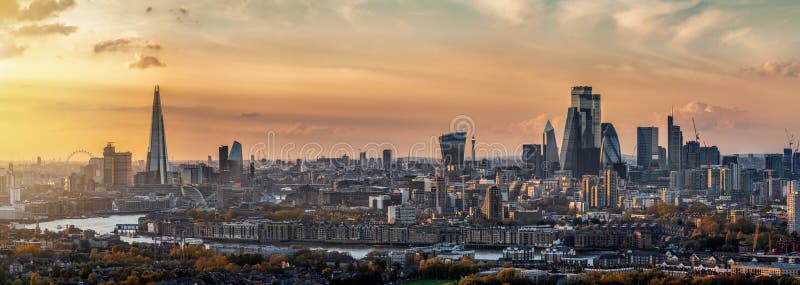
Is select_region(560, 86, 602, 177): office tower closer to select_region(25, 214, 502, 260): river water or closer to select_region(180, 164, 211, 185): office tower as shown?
select_region(180, 164, 211, 185): office tower

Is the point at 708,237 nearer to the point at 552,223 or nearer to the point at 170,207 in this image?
the point at 552,223

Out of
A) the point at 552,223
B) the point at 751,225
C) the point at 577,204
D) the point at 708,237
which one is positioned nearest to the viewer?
the point at 708,237

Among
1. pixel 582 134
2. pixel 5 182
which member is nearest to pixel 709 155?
pixel 582 134

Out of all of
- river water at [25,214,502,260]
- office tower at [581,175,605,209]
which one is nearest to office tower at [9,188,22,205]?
river water at [25,214,502,260]

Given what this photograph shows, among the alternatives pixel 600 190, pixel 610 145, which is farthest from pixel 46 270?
pixel 610 145

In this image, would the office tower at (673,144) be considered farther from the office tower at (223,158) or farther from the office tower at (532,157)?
the office tower at (223,158)

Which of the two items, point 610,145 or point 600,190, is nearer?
point 600,190
